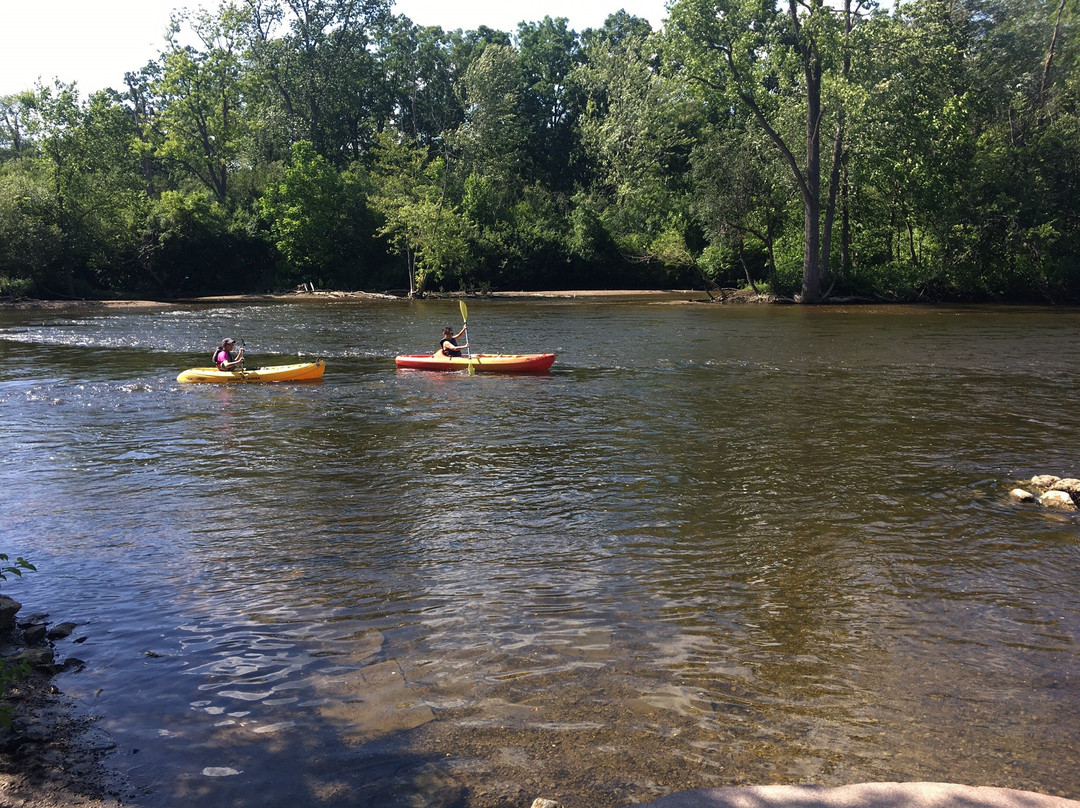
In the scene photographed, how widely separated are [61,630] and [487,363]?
41.2 ft

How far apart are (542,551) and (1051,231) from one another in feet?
100

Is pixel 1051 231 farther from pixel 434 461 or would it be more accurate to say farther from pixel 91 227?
pixel 91 227

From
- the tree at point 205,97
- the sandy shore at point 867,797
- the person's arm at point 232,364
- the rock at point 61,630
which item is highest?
the tree at point 205,97

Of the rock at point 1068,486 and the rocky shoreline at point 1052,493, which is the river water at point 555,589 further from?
the rock at point 1068,486

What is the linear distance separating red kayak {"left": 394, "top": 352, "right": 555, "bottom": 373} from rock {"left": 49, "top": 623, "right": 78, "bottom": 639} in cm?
1242

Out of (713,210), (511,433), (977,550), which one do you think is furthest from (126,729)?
(713,210)

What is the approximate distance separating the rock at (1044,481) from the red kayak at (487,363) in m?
10.0

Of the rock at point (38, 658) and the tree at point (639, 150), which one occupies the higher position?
the tree at point (639, 150)

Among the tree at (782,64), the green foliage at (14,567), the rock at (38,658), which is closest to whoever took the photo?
the green foliage at (14,567)

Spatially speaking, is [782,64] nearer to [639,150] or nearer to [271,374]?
[639,150]

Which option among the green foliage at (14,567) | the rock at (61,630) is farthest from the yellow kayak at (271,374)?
the rock at (61,630)

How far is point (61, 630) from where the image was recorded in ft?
19.2

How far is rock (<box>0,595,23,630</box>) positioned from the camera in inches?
221

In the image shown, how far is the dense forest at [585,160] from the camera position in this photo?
31.5 metres
